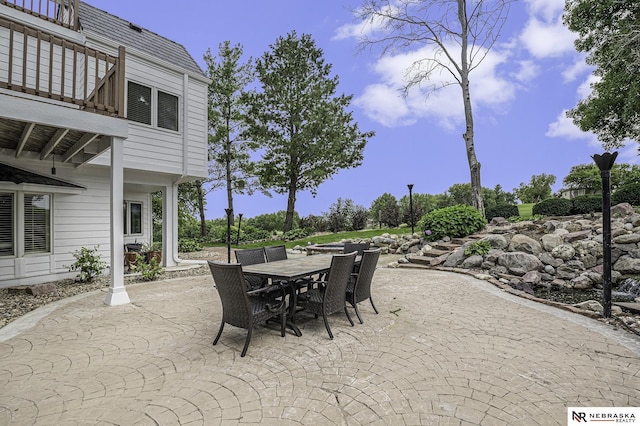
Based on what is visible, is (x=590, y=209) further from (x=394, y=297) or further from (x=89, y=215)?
(x=89, y=215)

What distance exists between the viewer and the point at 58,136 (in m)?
5.61

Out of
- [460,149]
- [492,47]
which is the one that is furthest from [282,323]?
[492,47]

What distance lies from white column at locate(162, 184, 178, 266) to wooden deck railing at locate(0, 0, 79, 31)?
14.8ft

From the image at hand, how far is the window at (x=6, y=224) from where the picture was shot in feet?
22.7

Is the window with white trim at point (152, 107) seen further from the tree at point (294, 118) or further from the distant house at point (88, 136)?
the tree at point (294, 118)

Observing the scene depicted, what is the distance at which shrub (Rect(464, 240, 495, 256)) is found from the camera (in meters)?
8.20

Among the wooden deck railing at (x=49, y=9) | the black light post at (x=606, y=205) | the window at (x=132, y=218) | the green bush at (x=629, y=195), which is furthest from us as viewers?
the green bush at (x=629, y=195)

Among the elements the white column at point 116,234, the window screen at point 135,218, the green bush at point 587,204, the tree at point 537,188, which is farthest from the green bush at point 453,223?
the tree at point 537,188

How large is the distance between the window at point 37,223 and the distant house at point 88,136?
0.02 meters

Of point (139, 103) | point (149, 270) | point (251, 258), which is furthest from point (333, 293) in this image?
point (139, 103)

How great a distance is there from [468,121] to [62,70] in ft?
41.5

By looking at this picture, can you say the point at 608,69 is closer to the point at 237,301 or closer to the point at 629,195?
the point at 629,195

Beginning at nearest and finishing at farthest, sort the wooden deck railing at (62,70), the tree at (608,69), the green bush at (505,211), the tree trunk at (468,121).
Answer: the wooden deck railing at (62,70) → the tree at (608,69) → the tree trunk at (468,121) → the green bush at (505,211)

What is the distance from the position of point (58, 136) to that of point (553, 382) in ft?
25.2
